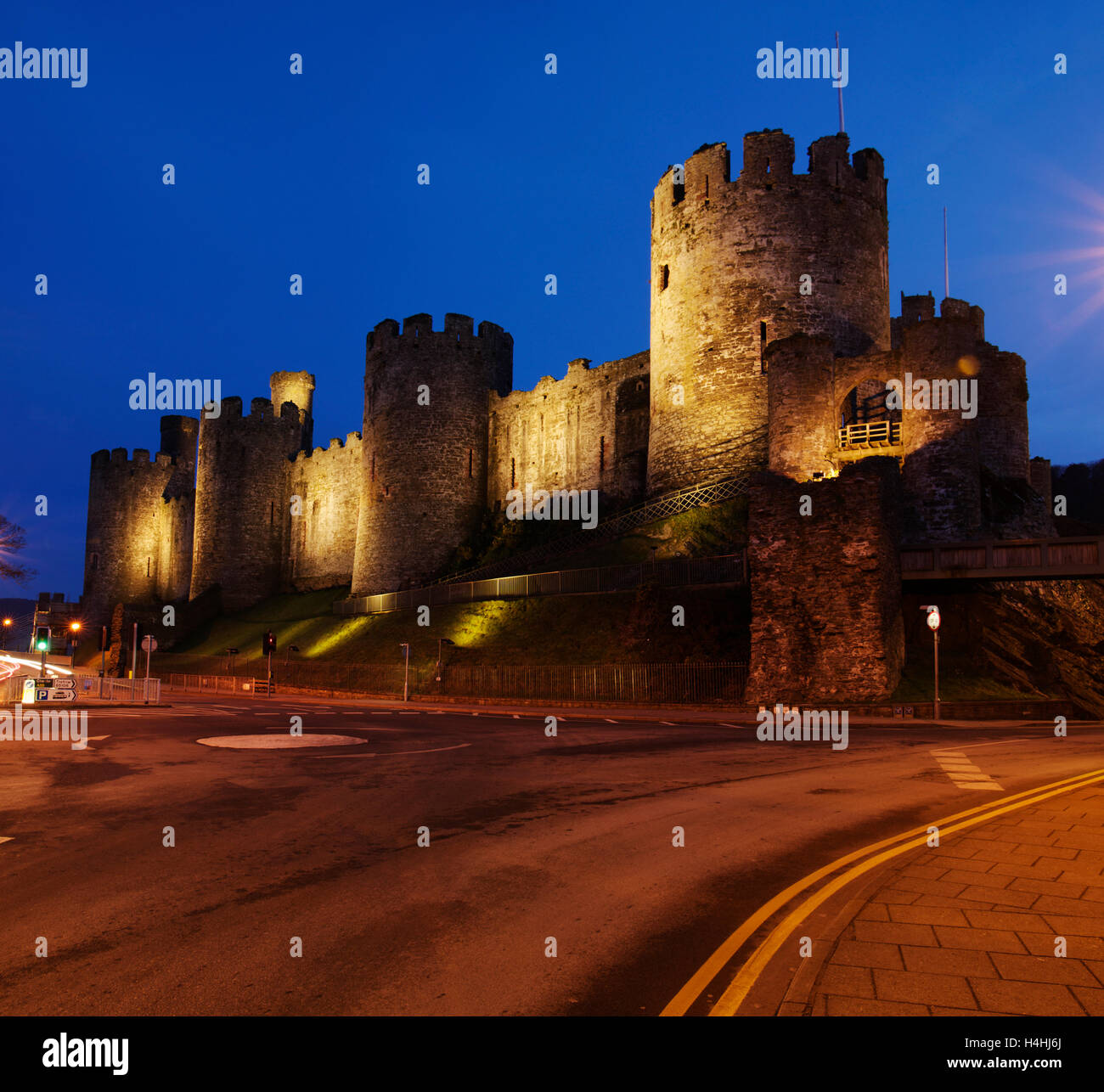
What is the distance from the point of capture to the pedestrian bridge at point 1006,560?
2477cm

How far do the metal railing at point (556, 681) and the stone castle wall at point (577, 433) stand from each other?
1604 cm

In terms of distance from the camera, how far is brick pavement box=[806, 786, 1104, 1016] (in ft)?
13.6

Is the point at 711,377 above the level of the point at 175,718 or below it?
above

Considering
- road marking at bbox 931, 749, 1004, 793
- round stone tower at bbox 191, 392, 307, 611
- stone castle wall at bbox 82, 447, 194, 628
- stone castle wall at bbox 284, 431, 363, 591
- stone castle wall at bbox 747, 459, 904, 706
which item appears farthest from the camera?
stone castle wall at bbox 82, 447, 194, 628

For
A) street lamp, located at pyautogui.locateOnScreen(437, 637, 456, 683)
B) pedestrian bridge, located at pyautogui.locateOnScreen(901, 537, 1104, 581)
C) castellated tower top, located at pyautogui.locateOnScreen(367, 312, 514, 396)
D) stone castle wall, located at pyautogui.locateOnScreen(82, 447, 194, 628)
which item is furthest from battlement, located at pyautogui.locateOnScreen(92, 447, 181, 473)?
pedestrian bridge, located at pyautogui.locateOnScreen(901, 537, 1104, 581)

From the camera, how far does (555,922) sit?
560 cm

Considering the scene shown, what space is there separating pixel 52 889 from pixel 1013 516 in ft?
113

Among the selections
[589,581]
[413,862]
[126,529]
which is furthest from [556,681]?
[126,529]

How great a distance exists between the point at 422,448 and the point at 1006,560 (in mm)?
30858

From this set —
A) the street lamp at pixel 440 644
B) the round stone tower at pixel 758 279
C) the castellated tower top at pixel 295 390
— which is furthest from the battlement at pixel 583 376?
the castellated tower top at pixel 295 390

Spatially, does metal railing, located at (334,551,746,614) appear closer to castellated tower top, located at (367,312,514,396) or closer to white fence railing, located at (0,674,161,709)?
white fence railing, located at (0,674,161,709)

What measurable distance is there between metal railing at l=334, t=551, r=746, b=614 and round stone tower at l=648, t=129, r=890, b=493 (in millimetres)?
7864

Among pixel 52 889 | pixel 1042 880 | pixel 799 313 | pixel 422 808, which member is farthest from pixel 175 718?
pixel 799 313
